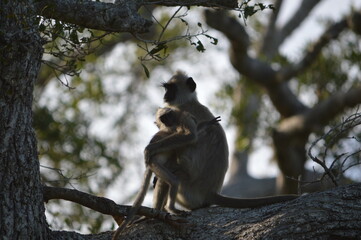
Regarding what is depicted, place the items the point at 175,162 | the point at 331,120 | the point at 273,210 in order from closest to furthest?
1. the point at 273,210
2. the point at 175,162
3. the point at 331,120

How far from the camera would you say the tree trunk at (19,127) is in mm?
3576

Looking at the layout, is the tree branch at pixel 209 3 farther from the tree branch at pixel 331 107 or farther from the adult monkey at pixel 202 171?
the tree branch at pixel 331 107

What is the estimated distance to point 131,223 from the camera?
13.6 ft

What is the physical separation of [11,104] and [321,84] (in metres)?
7.06

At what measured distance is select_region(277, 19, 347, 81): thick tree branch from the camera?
945 centimetres

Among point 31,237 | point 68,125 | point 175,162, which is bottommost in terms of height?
point 31,237

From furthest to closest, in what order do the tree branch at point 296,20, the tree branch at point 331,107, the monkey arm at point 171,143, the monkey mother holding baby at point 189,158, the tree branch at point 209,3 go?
the tree branch at point 296,20 → the tree branch at point 331,107 → the monkey arm at point 171,143 → the monkey mother holding baby at point 189,158 → the tree branch at point 209,3

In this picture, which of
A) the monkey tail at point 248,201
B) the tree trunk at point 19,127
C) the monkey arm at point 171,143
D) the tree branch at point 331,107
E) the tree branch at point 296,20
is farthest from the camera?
the tree branch at point 296,20

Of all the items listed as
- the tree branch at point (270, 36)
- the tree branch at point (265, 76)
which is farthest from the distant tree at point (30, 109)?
the tree branch at point (270, 36)

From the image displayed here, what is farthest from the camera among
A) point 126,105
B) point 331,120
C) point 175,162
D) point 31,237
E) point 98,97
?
point 126,105

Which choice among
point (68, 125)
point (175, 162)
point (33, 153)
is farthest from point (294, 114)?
point (33, 153)

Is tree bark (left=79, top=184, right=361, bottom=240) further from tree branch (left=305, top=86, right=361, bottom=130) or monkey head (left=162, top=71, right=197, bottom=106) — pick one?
tree branch (left=305, top=86, right=361, bottom=130)

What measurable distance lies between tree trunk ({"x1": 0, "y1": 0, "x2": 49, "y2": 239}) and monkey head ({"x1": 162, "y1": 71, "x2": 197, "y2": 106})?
2383 mm

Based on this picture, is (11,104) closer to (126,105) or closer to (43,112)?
(43,112)
